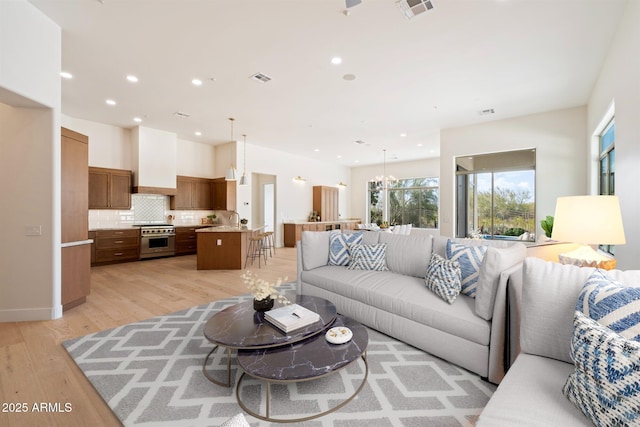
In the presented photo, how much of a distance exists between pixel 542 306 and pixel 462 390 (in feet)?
3.00

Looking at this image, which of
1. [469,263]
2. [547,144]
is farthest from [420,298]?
[547,144]

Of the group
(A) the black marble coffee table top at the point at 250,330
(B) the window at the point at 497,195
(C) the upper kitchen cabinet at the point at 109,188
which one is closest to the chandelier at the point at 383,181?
(B) the window at the point at 497,195

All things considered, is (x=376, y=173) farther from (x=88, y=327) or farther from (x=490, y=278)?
(x=88, y=327)

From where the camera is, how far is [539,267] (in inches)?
59.3

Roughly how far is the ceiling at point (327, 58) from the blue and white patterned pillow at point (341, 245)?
2340 mm

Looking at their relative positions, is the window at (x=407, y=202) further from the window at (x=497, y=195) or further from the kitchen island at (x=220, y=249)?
the kitchen island at (x=220, y=249)

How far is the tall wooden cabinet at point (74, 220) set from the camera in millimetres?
3393

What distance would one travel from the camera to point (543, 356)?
56.9 inches

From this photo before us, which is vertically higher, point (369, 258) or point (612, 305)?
point (612, 305)

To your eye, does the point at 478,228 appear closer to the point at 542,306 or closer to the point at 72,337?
the point at 542,306

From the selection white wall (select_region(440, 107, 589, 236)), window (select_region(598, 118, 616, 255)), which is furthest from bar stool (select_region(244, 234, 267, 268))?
window (select_region(598, 118, 616, 255))

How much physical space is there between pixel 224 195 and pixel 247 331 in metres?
6.33

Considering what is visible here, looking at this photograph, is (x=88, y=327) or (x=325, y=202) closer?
(x=88, y=327)

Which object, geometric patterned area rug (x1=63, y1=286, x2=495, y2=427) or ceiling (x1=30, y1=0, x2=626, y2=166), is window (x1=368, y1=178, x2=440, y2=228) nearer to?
ceiling (x1=30, y1=0, x2=626, y2=166)
